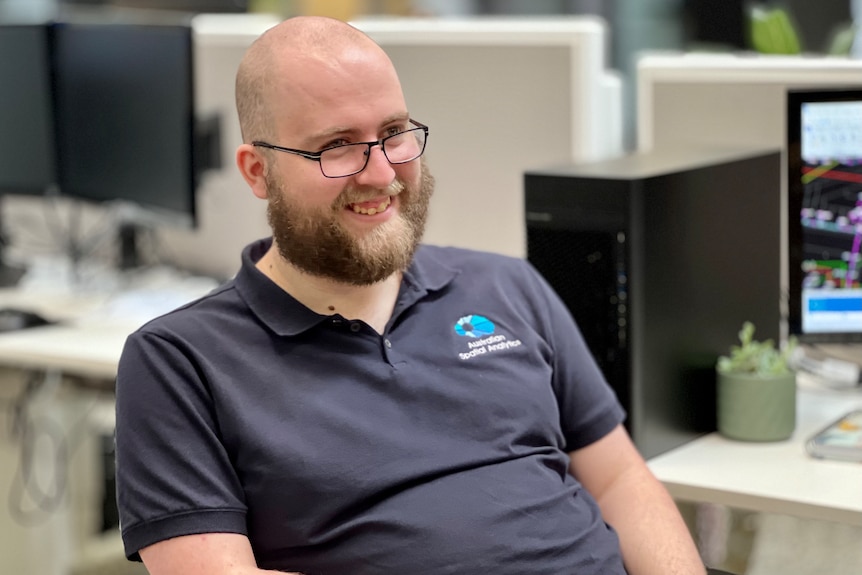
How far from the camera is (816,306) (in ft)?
6.06

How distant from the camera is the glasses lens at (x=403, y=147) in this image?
1.41m

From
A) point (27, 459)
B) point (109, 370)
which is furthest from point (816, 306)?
point (27, 459)

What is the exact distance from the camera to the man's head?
1.37 metres

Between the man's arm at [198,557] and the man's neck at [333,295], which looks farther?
A: the man's neck at [333,295]

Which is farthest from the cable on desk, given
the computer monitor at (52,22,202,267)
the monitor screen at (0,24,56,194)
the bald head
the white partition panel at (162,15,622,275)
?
the bald head

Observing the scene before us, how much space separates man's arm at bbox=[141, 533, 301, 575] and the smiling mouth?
385 mm

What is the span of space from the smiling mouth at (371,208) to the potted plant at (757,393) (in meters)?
0.59

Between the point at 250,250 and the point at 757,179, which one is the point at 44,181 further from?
the point at 757,179

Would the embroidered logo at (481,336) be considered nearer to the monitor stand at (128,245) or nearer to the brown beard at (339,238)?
the brown beard at (339,238)

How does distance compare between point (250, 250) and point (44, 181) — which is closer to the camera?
point (250, 250)

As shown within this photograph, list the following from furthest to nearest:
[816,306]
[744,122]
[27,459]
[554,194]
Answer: [27,459] < [744,122] < [816,306] < [554,194]

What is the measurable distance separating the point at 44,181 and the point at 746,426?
1.69 metres

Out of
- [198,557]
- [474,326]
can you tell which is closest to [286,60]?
[474,326]

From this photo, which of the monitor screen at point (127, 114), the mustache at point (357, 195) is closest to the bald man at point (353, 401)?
the mustache at point (357, 195)
